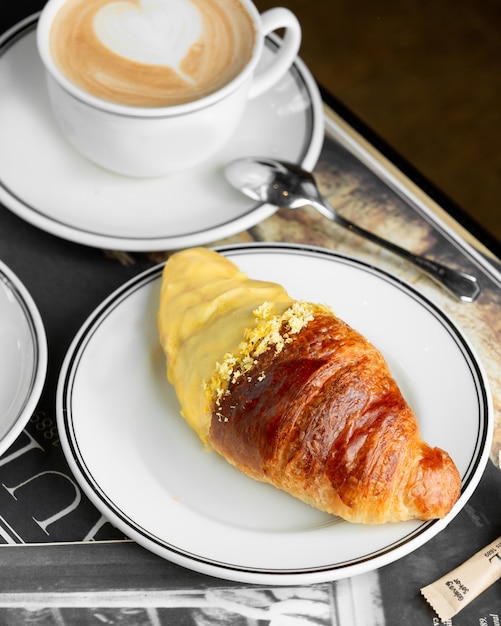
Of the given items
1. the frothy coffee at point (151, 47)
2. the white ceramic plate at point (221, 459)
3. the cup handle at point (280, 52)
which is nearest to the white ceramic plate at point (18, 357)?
the white ceramic plate at point (221, 459)

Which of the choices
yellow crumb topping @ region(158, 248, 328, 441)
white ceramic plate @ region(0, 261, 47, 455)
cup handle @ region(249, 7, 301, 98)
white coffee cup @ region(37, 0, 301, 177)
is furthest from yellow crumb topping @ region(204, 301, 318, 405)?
cup handle @ region(249, 7, 301, 98)

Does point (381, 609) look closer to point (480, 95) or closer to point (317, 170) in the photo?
point (317, 170)

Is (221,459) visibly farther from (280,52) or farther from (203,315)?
(280,52)

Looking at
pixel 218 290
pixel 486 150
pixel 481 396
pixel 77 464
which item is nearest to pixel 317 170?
pixel 218 290

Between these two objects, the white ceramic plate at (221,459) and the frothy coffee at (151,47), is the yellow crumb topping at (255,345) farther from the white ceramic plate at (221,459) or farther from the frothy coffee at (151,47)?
the frothy coffee at (151,47)

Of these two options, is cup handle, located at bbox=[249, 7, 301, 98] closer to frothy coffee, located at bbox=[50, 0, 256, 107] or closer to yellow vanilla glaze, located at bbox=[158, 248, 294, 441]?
frothy coffee, located at bbox=[50, 0, 256, 107]
